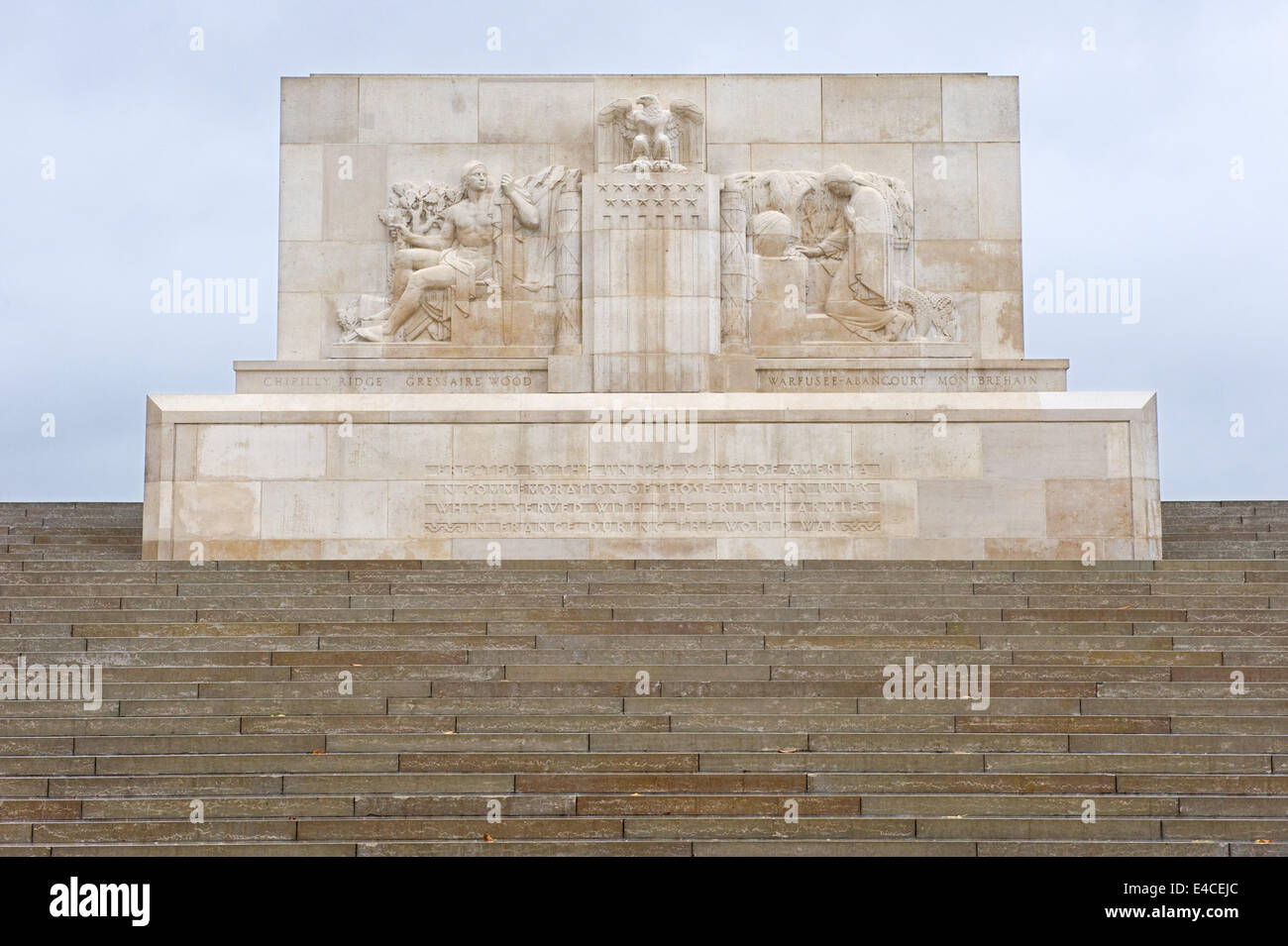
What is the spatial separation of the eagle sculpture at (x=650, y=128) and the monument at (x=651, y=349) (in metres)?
0.04

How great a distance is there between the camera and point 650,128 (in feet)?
73.9

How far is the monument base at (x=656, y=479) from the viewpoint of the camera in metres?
19.2

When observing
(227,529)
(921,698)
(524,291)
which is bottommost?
(921,698)

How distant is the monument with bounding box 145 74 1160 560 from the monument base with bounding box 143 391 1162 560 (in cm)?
3

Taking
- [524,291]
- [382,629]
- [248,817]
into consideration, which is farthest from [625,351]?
[248,817]

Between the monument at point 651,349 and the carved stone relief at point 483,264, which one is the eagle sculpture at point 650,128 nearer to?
the monument at point 651,349

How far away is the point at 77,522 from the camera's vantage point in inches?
818

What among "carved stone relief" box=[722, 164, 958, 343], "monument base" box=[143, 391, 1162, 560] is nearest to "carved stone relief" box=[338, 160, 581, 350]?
"carved stone relief" box=[722, 164, 958, 343]

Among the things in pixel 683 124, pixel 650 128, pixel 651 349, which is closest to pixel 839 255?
pixel 683 124

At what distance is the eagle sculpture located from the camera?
22312 mm

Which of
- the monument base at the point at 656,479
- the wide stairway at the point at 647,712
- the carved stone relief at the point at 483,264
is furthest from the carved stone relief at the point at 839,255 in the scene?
the wide stairway at the point at 647,712

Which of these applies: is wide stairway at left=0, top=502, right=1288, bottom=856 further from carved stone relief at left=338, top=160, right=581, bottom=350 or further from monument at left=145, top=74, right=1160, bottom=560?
carved stone relief at left=338, top=160, right=581, bottom=350

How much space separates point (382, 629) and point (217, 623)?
143 cm
